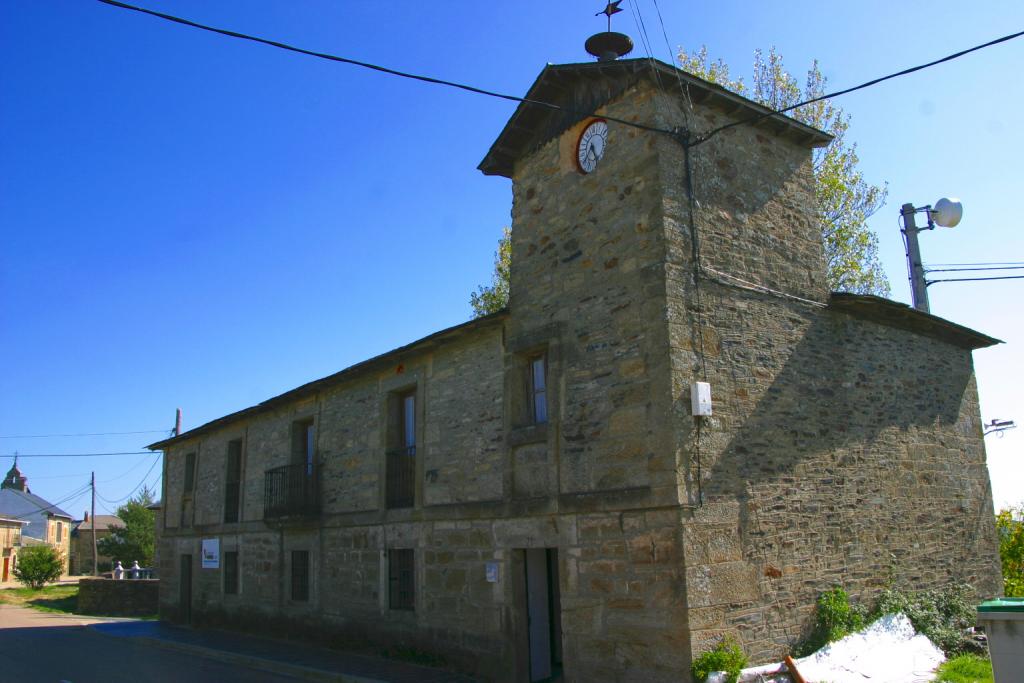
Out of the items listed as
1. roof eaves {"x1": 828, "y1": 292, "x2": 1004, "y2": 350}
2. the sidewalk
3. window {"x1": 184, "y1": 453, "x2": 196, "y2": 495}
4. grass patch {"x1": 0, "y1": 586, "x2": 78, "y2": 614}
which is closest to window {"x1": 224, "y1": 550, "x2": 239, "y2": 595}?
the sidewalk

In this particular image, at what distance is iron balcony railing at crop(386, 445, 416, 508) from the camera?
12.4m

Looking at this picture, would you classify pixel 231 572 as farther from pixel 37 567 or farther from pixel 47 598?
pixel 37 567

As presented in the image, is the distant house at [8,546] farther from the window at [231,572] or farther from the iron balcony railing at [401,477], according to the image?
the iron balcony railing at [401,477]

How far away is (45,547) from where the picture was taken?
40.0 m

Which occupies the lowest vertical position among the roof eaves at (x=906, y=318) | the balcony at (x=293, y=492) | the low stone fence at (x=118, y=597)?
the low stone fence at (x=118, y=597)

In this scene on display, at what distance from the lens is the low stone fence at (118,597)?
2575 centimetres

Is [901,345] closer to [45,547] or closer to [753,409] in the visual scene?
[753,409]

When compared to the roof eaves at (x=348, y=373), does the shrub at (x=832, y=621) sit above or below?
below

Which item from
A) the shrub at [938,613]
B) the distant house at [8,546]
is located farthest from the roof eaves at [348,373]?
the distant house at [8,546]

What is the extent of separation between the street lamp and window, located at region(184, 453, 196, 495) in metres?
17.9

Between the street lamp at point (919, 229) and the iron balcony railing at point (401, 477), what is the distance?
9.46m

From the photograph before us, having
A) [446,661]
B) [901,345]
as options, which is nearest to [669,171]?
[901,345]

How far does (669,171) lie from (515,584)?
5.50 m

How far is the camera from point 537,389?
1019cm
